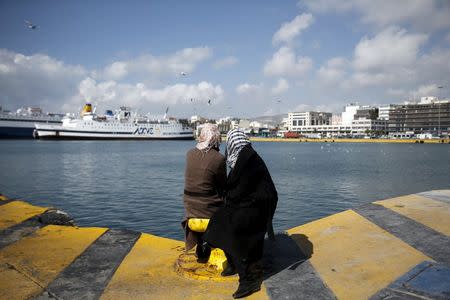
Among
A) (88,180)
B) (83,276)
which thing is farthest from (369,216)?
(88,180)

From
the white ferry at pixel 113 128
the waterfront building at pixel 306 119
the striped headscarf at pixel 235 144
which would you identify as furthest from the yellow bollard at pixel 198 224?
the waterfront building at pixel 306 119

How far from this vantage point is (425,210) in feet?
17.4

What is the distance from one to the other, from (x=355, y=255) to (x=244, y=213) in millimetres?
1437

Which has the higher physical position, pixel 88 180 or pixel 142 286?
pixel 142 286

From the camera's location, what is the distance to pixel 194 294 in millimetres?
3098

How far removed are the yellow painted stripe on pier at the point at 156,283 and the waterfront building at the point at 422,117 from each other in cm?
14846

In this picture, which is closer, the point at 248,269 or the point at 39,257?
the point at 248,269

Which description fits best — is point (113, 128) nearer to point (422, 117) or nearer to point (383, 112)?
point (422, 117)

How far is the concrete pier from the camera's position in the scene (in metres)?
3.08

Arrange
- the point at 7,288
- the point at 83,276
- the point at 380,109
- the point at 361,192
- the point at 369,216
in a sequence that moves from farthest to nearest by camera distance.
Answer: the point at 380,109
the point at 361,192
the point at 369,216
the point at 83,276
the point at 7,288

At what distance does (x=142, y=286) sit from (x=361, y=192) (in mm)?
15864

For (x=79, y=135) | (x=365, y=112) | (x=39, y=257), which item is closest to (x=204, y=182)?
(x=39, y=257)

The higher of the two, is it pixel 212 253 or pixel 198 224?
pixel 198 224

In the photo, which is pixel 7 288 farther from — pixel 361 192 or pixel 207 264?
pixel 361 192
